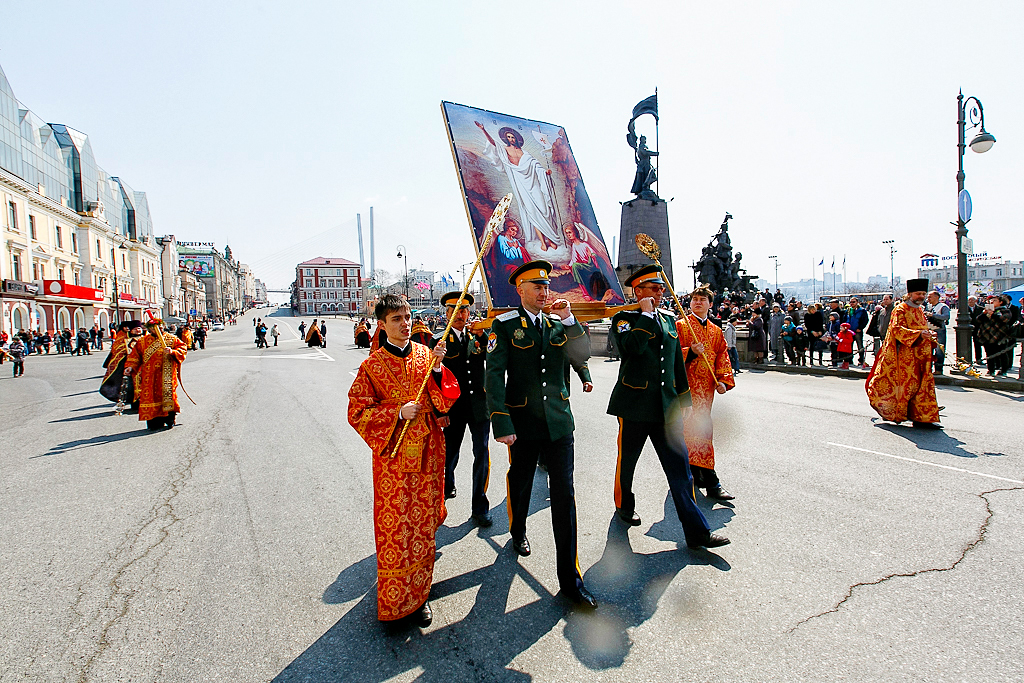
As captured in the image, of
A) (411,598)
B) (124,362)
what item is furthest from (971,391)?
(124,362)

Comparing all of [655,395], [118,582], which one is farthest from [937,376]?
[118,582]

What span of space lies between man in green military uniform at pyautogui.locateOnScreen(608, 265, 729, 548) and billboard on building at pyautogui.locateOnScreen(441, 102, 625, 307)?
15.8m

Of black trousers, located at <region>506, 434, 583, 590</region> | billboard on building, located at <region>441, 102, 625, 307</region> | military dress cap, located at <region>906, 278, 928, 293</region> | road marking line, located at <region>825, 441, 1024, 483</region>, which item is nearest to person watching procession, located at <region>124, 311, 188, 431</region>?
black trousers, located at <region>506, 434, 583, 590</region>

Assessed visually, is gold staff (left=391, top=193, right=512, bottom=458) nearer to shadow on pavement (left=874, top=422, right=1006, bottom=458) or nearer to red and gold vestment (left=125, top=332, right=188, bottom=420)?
shadow on pavement (left=874, top=422, right=1006, bottom=458)

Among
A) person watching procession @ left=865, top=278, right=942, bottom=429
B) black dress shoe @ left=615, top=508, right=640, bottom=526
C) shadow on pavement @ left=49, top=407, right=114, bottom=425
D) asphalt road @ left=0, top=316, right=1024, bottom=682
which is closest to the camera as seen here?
asphalt road @ left=0, top=316, right=1024, bottom=682

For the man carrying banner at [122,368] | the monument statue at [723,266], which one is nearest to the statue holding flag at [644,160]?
the monument statue at [723,266]

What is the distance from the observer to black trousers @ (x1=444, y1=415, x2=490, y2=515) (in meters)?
4.37

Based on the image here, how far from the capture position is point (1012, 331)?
37.8 feet

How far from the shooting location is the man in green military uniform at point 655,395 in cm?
370

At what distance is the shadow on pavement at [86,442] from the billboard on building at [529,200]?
522 inches

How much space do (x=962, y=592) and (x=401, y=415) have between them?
324 centimetres

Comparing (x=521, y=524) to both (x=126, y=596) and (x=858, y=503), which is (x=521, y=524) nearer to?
(x=126, y=596)

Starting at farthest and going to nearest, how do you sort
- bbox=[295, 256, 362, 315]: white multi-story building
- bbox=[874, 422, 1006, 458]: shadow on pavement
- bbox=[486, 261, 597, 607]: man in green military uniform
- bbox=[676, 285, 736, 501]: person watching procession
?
bbox=[295, 256, 362, 315]: white multi-story building < bbox=[874, 422, 1006, 458]: shadow on pavement < bbox=[676, 285, 736, 501]: person watching procession < bbox=[486, 261, 597, 607]: man in green military uniform

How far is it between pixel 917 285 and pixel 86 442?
10991 millimetres
